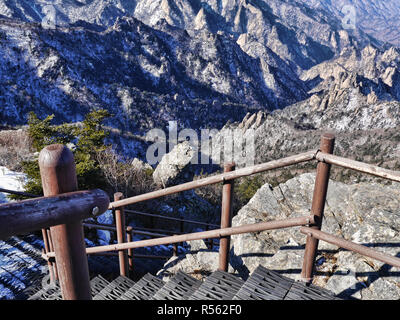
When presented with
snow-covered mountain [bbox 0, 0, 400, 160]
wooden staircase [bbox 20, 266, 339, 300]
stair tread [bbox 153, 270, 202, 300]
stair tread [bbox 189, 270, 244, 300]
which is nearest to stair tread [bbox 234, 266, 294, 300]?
wooden staircase [bbox 20, 266, 339, 300]

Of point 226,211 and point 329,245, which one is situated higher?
point 226,211

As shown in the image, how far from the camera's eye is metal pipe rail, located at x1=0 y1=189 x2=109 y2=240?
103cm

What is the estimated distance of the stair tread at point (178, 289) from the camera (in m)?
2.50

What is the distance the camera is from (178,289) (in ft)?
8.63

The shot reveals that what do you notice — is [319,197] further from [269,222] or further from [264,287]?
[264,287]

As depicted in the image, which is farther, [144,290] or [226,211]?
[144,290]

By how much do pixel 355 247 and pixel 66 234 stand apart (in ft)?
6.14

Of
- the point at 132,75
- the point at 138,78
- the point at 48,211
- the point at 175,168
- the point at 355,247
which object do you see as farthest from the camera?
the point at 138,78

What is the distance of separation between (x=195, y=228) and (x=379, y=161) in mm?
43877

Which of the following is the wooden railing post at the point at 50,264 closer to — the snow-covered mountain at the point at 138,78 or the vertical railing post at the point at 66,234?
the vertical railing post at the point at 66,234

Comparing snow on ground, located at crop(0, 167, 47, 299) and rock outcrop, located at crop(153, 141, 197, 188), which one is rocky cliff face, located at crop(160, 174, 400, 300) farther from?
rock outcrop, located at crop(153, 141, 197, 188)

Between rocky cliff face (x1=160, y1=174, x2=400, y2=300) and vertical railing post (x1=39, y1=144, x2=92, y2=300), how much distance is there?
7.87ft

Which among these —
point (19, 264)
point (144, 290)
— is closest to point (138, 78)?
point (19, 264)

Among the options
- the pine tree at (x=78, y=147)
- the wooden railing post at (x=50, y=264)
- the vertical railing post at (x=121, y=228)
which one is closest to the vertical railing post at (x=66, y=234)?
the vertical railing post at (x=121, y=228)
